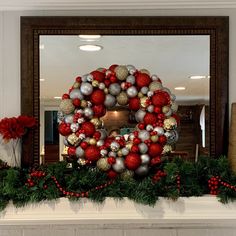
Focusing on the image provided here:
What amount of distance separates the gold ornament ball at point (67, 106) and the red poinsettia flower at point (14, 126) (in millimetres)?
192

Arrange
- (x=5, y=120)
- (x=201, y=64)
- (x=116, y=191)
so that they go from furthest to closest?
(x=201, y=64) < (x=5, y=120) < (x=116, y=191)

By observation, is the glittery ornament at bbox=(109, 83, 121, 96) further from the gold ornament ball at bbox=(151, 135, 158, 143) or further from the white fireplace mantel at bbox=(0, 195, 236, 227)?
the white fireplace mantel at bbox=(0, 195, 236, 227)

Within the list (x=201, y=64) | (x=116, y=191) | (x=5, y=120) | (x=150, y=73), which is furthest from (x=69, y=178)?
(x=201, y=64)

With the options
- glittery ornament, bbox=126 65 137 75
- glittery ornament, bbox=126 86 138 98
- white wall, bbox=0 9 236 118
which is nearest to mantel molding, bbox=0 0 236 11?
white wall, bbox=0 9 236 118

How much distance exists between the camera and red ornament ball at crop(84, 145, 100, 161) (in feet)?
6.34

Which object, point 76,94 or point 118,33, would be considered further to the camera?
point 118,33

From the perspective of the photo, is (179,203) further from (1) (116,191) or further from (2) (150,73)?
(2) (150,73)

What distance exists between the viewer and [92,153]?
193cm

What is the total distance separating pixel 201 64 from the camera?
7.04ft

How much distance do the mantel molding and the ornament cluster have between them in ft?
1.13

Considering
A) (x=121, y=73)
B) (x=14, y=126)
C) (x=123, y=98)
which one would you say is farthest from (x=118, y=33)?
(x=14, y=126)

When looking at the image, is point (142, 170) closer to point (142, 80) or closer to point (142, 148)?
point (142, 148)

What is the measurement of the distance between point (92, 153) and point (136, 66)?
502 millimetres

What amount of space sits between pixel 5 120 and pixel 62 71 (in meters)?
0.36
